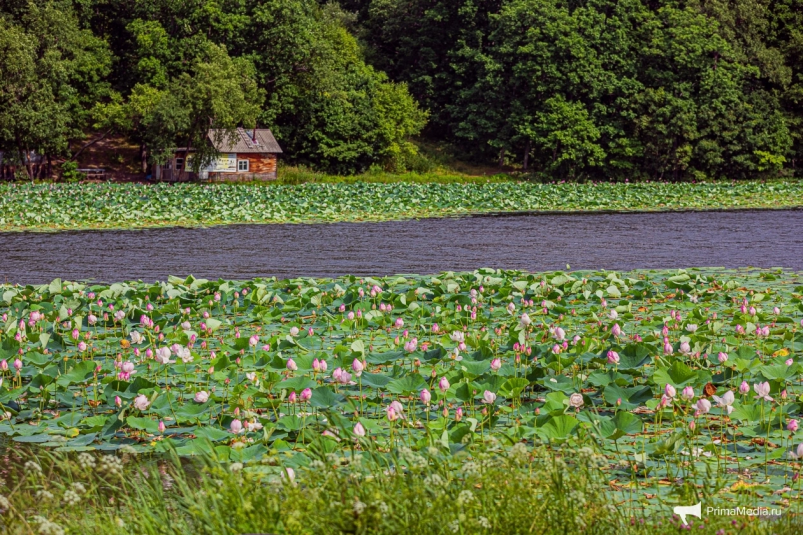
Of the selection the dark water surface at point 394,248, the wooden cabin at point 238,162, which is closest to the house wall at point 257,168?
the wooden cabin at point 238,162

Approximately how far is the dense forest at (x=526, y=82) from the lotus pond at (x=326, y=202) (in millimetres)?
14102

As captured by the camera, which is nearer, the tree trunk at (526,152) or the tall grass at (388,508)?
the tall grass at (388,508)

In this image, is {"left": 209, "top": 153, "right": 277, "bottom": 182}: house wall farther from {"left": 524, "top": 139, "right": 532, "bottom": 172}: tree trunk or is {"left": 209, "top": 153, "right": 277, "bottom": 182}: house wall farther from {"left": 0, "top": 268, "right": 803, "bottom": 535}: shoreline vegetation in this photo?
{"left": 0, "top": 268, "right": 803, "bottom": 535}: shoreline vegetation

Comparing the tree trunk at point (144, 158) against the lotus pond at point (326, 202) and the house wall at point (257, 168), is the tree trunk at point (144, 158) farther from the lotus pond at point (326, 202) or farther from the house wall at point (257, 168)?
the lotus pond at point (326, 202)

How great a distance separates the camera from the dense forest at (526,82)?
5584 centimetres

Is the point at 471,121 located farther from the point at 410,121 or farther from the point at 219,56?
the point at 219,56

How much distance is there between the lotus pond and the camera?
90.2ft

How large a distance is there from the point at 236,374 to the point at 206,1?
51.8 metres

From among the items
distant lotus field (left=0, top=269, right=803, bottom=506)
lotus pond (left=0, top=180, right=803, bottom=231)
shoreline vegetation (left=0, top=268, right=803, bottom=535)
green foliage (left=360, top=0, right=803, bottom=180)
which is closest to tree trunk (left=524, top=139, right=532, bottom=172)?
green foliage (left=360, top=0, right=803, bottom=180)

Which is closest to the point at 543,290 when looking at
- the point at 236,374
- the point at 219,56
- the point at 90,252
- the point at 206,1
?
the point at 236,374

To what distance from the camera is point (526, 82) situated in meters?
63.4

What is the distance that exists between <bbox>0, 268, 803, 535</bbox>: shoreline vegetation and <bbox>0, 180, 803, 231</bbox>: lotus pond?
1624 cm

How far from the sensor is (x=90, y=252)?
66.1 feet

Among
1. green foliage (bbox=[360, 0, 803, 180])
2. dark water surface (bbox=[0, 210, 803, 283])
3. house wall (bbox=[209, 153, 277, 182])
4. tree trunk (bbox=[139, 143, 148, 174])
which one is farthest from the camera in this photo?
green foliage (bbox=[360, 0, 803, 180])
